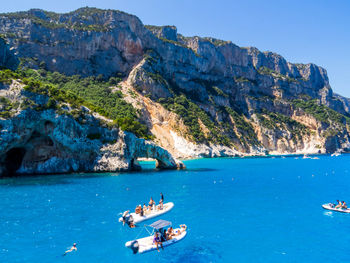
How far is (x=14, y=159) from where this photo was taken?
61219mm

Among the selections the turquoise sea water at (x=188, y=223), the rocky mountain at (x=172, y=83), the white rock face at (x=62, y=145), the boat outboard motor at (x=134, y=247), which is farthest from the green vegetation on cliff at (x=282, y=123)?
the boat outboard motor at (x=134, y=247)

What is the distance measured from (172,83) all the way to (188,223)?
13479 cm

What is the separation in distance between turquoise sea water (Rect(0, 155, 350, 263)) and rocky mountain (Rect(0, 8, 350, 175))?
65.6m

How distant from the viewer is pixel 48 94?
59906mm

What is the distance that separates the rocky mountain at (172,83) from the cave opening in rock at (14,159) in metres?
47.1

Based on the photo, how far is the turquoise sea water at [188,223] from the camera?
66.0 feet

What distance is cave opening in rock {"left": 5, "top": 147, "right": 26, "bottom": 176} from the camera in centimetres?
5897

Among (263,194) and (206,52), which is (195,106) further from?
(263,194)

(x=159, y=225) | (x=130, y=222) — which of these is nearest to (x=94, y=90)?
(x=130, y=222)

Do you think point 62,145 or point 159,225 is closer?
point 159,225

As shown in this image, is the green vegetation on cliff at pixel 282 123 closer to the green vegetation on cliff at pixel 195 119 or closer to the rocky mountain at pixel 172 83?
→ the rocky mountain at pixel 172 83

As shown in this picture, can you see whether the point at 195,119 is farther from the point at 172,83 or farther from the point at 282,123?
the point at 282,123

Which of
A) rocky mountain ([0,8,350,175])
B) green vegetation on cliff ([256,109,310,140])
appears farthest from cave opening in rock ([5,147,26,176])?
green vegetation on cliff ([256,109,310,140])

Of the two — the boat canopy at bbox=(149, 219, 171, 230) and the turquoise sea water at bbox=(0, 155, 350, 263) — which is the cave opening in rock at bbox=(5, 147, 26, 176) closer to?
the turquoise sea water at bbox=(0, 155, 350, 263)
